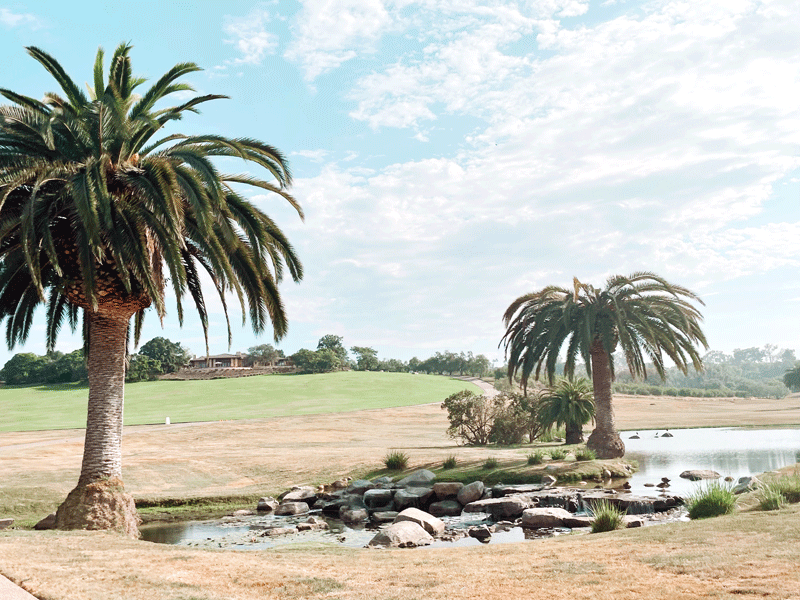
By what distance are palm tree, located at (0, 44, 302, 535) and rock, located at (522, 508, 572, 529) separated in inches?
335

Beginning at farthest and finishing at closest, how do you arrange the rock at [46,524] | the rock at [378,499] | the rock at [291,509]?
the rock at [378,499] < the rock at [291,509] < the rock at [46,524]

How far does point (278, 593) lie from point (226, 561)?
104 inches

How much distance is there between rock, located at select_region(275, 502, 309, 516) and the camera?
2119cm

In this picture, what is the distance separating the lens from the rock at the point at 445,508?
20578 mm

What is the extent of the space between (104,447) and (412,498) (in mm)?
9771

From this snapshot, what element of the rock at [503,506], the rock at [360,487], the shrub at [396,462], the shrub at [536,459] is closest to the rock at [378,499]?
the rock at [360,487]

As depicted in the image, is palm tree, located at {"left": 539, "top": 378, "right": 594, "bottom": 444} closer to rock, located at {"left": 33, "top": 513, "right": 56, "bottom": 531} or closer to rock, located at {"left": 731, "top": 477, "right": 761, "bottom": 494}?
rock, located at {"left": 731, "top": 477, "right": 761, "bottom": 494}

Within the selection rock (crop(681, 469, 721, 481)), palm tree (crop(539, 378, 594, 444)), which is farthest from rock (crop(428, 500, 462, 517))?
palm tree (crop(539, 378, 594, 444))

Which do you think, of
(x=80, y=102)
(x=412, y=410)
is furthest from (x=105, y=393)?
(x=412, y=410)

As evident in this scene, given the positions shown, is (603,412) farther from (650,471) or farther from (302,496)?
(302,496)

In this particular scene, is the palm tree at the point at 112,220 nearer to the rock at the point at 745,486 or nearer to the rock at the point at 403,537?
the rock at the point at 403,537

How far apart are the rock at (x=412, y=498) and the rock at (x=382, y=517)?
115cm

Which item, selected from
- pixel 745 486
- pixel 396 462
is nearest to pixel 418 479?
pixel 396 462

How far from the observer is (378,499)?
2202 cm
